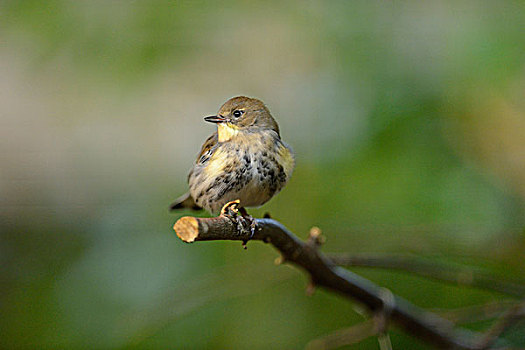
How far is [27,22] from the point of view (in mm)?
2256

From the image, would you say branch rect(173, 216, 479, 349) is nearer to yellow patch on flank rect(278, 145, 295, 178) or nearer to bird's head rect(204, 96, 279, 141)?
yellow patch on flank rect(278, 145, 295, 178)

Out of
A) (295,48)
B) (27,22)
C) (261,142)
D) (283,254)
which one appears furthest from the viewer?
(295,48)

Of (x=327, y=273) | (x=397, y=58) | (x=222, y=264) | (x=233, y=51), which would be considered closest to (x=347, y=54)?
(x=397, y=58)

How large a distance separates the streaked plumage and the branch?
0.15 m

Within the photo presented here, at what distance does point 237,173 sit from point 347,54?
3.99 feet

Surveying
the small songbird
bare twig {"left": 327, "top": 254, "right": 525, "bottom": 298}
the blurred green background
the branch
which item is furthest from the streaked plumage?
the blurred green background

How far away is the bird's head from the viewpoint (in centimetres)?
137

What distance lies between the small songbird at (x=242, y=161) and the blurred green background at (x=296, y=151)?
70 cm

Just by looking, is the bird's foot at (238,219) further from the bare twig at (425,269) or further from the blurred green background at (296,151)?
the blurred green background at (296,151)

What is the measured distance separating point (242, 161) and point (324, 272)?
0.34 m

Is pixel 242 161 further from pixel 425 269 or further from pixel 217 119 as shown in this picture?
pixel 425 269

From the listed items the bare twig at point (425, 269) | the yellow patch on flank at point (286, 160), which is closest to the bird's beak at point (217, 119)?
the yellow patch on flank at point (286, 160)

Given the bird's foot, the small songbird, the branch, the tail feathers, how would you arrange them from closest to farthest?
1. the branch
2. the bird's foot
3. the small songbird
4. the tail feathers

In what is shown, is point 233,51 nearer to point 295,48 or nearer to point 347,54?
point 295,48
